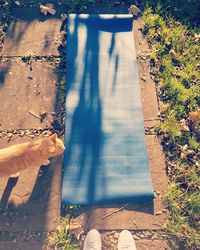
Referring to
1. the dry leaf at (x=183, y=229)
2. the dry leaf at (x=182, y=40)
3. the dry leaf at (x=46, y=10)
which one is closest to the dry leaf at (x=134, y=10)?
the dry leaf at (x=182, y=40)

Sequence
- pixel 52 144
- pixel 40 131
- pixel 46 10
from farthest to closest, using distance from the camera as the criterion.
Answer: pixel 46 10 → pixel 40 131 → pixel 52 144

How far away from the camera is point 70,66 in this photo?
15.6 ft

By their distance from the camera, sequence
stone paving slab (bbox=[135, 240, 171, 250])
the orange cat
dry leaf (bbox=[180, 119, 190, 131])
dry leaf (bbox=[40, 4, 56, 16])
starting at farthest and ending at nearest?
dry leaf (bbox=[40, 4, 56, 16]), dry leaf (bbox=[180, 119, 190, 131]), stone paving slab (bbox=[135, 240, 171, 250]), the orange cat

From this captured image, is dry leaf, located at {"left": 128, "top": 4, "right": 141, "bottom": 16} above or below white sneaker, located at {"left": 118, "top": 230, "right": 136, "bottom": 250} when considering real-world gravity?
above

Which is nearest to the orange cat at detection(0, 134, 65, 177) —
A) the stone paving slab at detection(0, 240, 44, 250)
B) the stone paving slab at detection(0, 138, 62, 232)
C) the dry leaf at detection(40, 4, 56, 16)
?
the stone paving slab at detection(0, 138, 62, 232)

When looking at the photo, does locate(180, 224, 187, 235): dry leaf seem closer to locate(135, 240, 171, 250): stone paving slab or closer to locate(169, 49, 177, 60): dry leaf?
locate(135, 240, 171, 250): stone paving slab

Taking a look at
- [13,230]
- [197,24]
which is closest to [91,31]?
[197,24]

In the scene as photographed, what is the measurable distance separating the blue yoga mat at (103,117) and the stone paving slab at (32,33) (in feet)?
0.96

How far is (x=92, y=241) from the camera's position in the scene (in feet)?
11.7

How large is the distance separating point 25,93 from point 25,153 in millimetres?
1469

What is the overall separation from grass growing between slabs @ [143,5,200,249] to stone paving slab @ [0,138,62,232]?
4.75 ft

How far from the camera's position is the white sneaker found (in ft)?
11.6

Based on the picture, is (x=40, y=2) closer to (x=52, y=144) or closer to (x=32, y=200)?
(x=52, y=144)

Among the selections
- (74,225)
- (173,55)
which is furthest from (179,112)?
(74,225)
